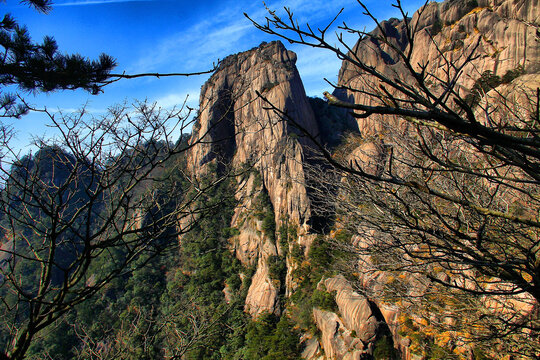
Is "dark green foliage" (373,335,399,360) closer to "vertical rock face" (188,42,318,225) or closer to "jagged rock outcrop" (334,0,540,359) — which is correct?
"jagged rock outcrop" (334,0,540,359)

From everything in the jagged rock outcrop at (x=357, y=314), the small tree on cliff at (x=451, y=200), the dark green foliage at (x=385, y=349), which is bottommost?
the dark green foliage at (x=385, y=349)

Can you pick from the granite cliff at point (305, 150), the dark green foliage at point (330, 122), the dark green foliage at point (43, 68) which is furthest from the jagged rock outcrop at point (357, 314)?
the dark green foliage at point (330, 122)

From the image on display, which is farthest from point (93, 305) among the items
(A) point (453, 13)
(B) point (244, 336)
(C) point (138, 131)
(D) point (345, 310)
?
(A) point (453, 13)

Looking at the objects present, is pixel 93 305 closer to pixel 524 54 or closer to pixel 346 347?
pixel 346 347

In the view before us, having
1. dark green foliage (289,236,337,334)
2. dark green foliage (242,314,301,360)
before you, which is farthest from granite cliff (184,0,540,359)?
dark green foliage (242,314,301,360)

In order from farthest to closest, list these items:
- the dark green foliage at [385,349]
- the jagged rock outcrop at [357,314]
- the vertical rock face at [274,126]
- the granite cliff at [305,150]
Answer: the vertical rock face at [274,126] < the granite cliff at [305,150] < the jagged rock outcrop at [357,314] < the dark green foliage at [385,349]

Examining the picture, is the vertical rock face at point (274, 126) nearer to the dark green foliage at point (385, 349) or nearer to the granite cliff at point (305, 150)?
the granite cliff at point (305, 150)

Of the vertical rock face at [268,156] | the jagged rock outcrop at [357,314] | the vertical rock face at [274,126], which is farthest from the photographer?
the vertical rock face at [274,126]

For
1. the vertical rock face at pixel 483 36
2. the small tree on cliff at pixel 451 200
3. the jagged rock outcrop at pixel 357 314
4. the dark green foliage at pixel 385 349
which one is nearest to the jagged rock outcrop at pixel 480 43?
the vertical rock face at pixel 483 36

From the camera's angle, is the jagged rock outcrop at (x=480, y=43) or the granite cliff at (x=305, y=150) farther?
the granite cliff at (x=305, y=150)

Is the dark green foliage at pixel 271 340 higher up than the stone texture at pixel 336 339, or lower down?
lower down

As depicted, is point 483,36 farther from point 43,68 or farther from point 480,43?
point 43,68

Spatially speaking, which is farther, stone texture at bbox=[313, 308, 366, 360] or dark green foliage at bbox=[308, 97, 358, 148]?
dark green foliage at bbox=[308, 97, 358, 148]

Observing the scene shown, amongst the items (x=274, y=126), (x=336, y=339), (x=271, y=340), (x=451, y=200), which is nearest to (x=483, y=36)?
(x=274, y=126)
